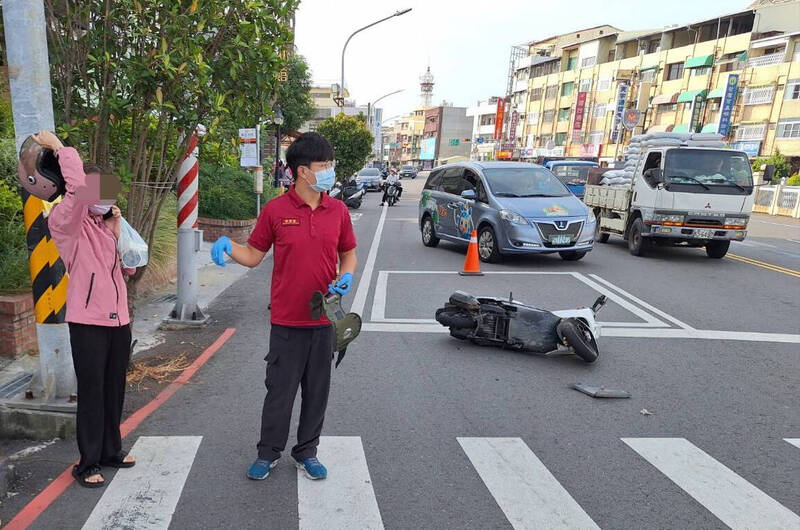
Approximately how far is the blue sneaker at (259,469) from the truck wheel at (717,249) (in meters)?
12.5

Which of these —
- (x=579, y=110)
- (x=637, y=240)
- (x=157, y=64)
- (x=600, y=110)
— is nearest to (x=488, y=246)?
(x=637, y=240)

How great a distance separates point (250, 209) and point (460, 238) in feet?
16.5

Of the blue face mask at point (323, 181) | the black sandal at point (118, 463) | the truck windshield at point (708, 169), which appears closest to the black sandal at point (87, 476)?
the black sandal at point (118, 463)

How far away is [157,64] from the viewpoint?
4625 millimetres

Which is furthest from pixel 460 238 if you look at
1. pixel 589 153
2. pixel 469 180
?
pixel 589 153

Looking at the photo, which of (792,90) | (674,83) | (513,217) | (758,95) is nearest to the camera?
(513,217)

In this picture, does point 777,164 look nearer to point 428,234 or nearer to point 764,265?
A: point 764,265

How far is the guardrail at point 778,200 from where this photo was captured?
30703 mm

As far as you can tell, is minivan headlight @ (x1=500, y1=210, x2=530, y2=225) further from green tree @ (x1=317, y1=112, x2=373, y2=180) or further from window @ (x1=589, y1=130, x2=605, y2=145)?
window @ (x1=589, y1=130, x2=605, y2=145)

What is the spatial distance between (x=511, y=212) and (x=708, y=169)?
435cm

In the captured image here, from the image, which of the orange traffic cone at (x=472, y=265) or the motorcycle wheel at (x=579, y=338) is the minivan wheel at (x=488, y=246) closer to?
the orange traffic cone at (x=472, y=265)

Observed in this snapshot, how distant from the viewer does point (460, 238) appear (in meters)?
13.0

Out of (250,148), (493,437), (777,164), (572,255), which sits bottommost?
(493,437)

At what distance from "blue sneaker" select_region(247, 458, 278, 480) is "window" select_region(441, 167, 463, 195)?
10220mm
